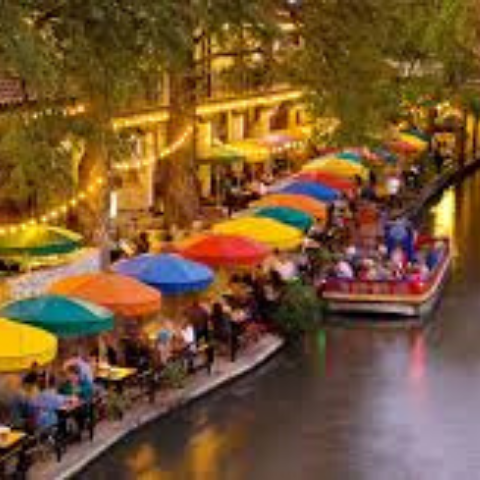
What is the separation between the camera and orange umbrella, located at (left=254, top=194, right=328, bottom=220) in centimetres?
3528

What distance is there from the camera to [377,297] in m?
31.8

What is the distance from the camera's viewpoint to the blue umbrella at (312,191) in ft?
124

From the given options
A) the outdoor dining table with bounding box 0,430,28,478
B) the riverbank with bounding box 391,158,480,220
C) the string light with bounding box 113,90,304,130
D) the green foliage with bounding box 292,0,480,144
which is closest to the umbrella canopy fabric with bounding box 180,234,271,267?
the string light with bounding box 113,90,304,130

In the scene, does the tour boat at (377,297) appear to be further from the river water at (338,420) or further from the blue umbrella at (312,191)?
the blue umbrella at (312,191)

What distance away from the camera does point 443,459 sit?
21.2 m

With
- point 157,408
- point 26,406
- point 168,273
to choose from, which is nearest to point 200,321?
point 168,273

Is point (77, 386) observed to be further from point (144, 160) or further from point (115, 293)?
point (144, 160)

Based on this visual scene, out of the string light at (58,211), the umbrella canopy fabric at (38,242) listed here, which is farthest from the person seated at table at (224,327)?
the string light at (58,211)

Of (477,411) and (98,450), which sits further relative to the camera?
(477,411)

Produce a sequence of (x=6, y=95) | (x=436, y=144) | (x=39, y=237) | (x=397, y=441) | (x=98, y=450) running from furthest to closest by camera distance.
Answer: (x=436, y=144), (x=6, y=95), (x=39, y=237), (x=397, y=441), (x=98, y=450)

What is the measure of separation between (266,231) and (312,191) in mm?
7380

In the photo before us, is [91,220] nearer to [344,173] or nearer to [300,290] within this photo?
[300,290]

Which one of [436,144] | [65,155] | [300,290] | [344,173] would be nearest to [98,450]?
[65,155]

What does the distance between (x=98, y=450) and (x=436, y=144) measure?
4678 centimetres
